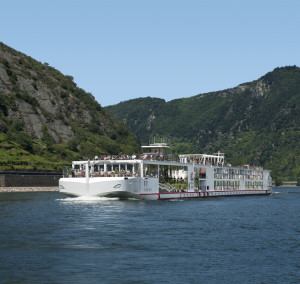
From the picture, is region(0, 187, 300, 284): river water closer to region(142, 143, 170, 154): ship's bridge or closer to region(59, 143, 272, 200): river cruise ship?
region(59, 143, 272, 200): river cruise ship

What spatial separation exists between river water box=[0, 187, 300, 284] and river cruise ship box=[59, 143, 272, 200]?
15.9 metres

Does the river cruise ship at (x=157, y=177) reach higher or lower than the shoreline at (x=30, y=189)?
higher

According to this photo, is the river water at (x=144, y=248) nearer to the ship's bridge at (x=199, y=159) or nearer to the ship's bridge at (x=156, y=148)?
the ship's bridge at (x=156, y=148)

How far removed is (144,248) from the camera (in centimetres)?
3812

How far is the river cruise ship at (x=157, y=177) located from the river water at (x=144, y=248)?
15.9 m

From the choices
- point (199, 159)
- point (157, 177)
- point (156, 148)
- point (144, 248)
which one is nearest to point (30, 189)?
point (199, 159)

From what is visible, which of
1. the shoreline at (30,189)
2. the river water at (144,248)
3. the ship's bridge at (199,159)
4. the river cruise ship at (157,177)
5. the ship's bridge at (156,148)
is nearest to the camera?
the river water at (144,248)

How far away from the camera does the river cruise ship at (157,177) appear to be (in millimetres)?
78188

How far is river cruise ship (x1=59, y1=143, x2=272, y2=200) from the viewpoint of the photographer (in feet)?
257

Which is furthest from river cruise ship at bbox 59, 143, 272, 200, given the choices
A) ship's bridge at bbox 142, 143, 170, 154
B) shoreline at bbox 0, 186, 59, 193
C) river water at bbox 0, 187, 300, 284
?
shoreline at bbox 0, 186, 59, 193

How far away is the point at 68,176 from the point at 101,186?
903cm

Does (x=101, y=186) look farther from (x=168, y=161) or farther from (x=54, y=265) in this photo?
(x=54, y=265)

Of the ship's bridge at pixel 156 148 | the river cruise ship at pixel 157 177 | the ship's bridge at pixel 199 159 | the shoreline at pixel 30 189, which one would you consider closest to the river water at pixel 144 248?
the river cruise ship at pixel 157 177


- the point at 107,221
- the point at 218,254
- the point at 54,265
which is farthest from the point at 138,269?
the point at 107,221
